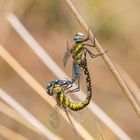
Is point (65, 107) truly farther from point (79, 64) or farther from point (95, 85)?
point (95, 85)

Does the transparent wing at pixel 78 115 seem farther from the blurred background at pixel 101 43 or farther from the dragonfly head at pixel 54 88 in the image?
the blurred background at pixel 101 43

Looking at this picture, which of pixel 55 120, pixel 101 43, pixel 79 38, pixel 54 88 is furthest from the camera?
pixel 101 43

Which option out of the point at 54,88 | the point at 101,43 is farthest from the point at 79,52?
the point at 101,43

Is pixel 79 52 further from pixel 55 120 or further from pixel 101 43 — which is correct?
pixel 101 43

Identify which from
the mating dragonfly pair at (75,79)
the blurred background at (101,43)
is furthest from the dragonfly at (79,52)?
the blurred background at (101,43)

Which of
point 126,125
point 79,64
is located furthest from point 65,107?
point 126,125

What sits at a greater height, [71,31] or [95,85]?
[71,31]

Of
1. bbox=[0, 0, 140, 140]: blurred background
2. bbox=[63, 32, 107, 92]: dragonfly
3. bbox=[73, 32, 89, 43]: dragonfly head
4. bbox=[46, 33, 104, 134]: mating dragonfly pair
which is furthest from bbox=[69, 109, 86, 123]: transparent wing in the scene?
bbox=[0, 0, 140, 140]: blurred background
